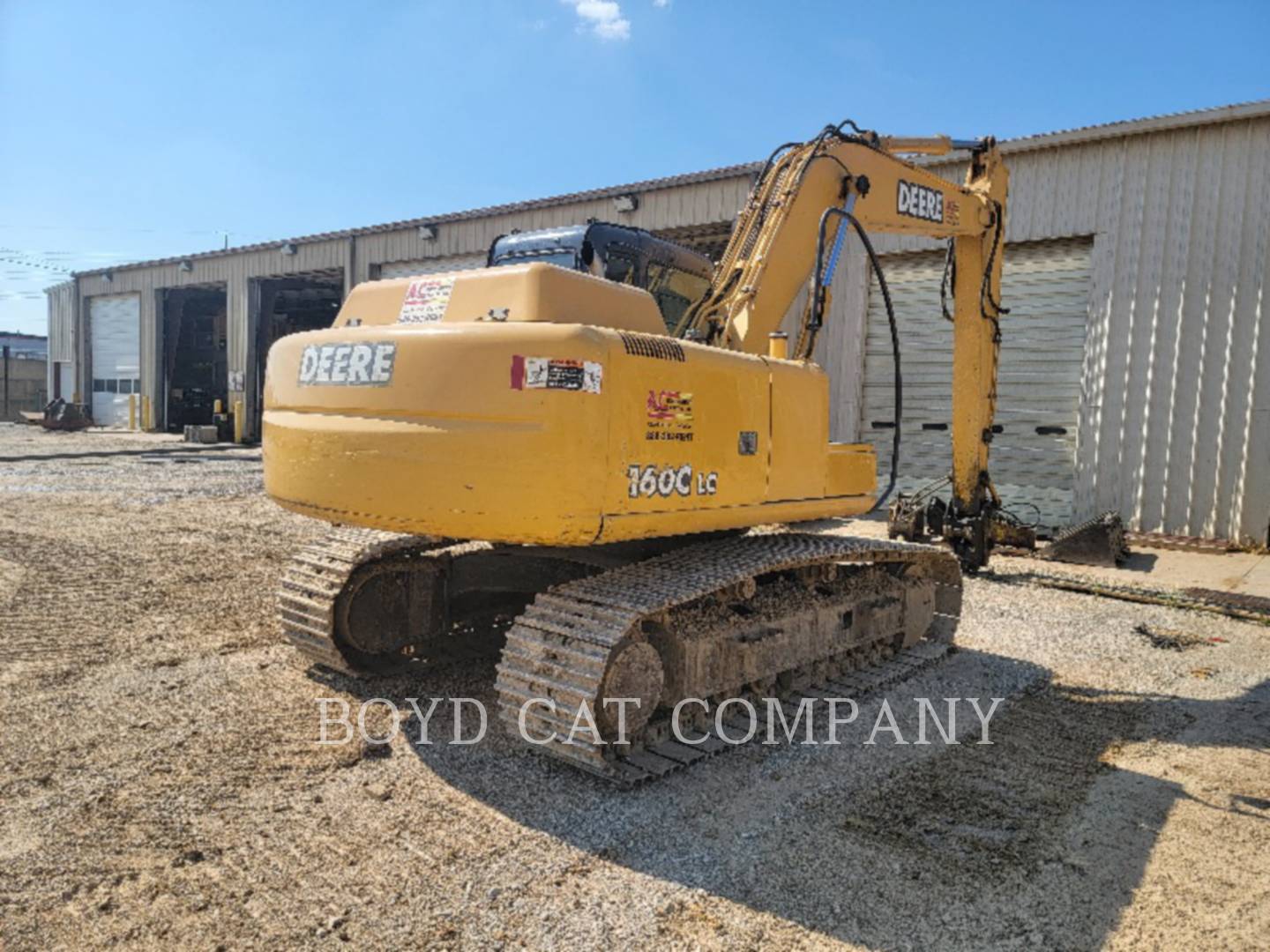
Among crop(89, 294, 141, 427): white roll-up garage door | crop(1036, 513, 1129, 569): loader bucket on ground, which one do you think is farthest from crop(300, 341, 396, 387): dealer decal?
crop(89, 294, 141, 427): white roll-up garage door

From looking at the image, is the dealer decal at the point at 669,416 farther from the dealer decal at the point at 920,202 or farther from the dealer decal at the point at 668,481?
the dealer decal at the point at 920,202

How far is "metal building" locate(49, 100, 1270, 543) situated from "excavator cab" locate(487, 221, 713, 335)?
7.23 m

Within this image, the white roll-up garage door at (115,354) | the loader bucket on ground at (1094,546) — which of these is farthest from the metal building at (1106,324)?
the white roll-up garage door at (115,354)

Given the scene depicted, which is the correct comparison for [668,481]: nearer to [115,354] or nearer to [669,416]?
[669,416]

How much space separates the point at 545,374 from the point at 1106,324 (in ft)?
32.6

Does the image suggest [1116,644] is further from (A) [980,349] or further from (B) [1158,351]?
(B) [1158,351]

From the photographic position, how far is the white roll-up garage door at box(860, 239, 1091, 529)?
11.4 meters

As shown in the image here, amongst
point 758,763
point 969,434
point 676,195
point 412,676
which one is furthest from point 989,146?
point 676,195

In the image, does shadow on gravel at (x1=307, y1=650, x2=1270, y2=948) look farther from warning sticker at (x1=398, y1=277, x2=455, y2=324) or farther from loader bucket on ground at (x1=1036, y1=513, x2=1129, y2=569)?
loader bucket on ground at (x1=1036, y1=513, x2=1129, y2=569)

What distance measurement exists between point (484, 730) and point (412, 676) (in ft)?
3.29

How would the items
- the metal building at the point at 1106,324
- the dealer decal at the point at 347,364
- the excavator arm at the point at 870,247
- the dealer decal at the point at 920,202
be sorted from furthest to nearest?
the metal building at the point at 1106,324 → the dealer decal at the point at 920,202 → the excavator arm at the point at 870,247 → the dealer decal at the point at 347,364

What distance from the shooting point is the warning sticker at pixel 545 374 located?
3.48 m

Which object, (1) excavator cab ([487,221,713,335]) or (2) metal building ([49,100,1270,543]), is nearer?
(1) excavator cab ([487,221,713,335])

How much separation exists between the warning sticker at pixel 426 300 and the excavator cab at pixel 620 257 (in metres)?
1.08
